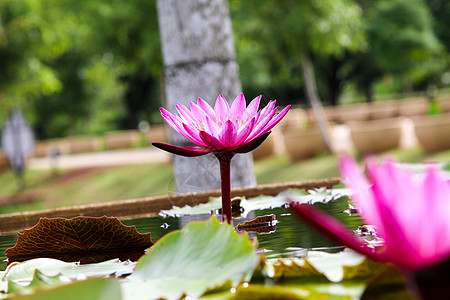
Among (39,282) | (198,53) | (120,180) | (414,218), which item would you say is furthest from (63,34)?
(414,218)

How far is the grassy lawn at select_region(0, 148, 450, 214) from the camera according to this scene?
39.5ft

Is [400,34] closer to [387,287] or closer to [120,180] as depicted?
[120,180]

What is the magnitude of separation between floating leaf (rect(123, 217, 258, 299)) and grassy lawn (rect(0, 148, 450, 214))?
974 cm

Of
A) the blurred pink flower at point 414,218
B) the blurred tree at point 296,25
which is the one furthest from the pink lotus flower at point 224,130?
the blurred tree at point 296,25

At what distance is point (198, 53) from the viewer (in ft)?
14.4

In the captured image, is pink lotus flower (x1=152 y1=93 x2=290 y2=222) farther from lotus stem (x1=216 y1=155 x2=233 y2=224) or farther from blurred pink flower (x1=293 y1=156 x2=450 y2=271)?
blurred pink flower (x1=293 y1=156 x2=450 y2=271)

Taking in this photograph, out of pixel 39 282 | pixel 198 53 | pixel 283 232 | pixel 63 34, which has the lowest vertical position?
pixel 283 232

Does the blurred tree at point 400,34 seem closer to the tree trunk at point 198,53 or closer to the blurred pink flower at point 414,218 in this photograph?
the tree trunk at point 198,53

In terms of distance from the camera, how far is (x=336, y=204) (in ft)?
5.89

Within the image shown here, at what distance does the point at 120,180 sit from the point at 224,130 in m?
14.0

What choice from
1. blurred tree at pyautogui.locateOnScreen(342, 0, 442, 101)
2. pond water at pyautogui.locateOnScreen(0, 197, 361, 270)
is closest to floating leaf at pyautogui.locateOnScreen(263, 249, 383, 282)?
pond water at pyautogui.locateOnScreen(0, 197, 361, 270)

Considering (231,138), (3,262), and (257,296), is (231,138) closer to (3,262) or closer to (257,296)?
(257,296)

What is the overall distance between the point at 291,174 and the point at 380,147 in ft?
8.51

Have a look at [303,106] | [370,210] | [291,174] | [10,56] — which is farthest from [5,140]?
[303,106]
